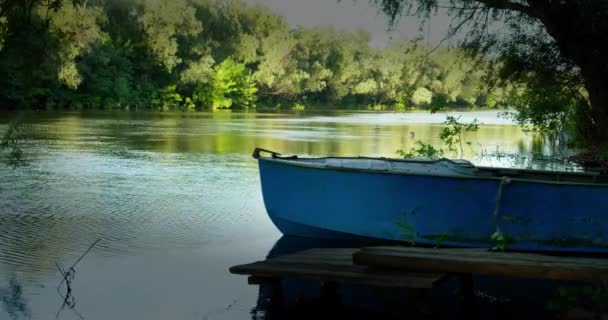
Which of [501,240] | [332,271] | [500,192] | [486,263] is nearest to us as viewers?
[486,263]

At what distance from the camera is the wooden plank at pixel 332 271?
5.73 m

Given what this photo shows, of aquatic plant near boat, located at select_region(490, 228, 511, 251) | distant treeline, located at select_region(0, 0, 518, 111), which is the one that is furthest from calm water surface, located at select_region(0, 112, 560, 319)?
distant treeline, located at select_region(0, 0, 518, 111)

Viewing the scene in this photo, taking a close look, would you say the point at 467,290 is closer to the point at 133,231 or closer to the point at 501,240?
the point at 501,240

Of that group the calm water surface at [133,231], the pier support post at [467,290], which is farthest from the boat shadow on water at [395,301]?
the calm water surface at [133,231]

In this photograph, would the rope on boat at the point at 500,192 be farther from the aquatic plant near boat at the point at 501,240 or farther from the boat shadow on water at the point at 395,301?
the boat shadow on water at the point at 395,301

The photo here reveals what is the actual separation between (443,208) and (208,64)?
6691 centimetres

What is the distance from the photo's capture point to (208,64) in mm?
74188

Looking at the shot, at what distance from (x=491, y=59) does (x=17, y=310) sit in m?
13.0

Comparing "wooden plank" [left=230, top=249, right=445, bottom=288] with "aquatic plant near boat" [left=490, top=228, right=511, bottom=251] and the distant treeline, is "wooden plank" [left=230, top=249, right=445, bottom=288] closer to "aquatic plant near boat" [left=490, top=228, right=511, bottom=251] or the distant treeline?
"aquatic plant near boat" [left=490, top=228, right=511, bottom=251]

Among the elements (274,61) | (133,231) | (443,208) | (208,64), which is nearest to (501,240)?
(443,208)

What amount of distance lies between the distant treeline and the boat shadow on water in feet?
100

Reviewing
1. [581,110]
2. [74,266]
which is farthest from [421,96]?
[74,266]

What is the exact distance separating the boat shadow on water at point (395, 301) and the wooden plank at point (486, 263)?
234 mm

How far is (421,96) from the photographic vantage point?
91.6 meters
